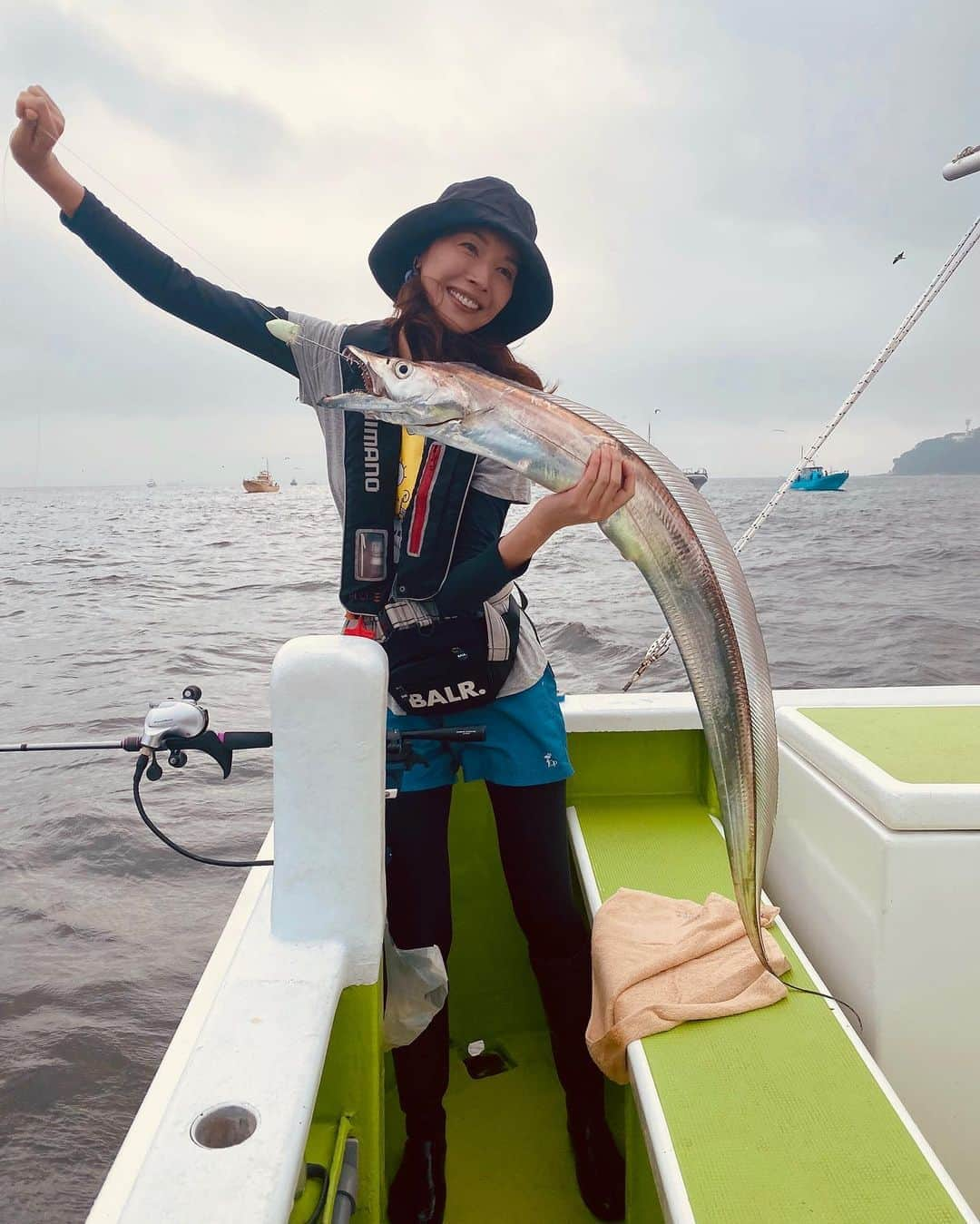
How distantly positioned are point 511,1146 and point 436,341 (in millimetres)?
2329

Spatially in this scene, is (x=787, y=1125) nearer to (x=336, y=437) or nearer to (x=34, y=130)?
(x=336, y=437)

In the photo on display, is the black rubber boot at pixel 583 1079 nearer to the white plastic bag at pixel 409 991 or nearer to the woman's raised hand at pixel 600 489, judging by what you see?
the white plastic bag at pixel 409 991

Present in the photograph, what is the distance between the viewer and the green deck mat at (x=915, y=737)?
2160 mm

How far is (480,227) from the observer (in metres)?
2.01

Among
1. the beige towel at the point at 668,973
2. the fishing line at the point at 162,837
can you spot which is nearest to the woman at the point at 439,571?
the beige towel at the point at 668,973

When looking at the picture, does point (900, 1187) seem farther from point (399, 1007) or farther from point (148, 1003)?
point (148, 1003)

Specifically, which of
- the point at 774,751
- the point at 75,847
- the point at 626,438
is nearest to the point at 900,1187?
the point at 774,751

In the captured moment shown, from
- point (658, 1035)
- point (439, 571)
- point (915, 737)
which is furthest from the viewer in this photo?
point (915, 737)

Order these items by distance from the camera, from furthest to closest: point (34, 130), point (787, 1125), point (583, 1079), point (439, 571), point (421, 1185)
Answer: point (583, 1079) < point (421, 1185) < point (439, 571) < point (34, 130) < point (787, 1125)

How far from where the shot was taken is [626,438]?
167cm

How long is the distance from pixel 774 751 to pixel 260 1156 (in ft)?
3.66

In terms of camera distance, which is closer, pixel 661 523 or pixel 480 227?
pixel 661 523

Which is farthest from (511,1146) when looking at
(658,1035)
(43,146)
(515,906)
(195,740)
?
(43,146)

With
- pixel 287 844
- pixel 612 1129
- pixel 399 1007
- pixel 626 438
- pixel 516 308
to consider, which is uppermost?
pixel 516 308
